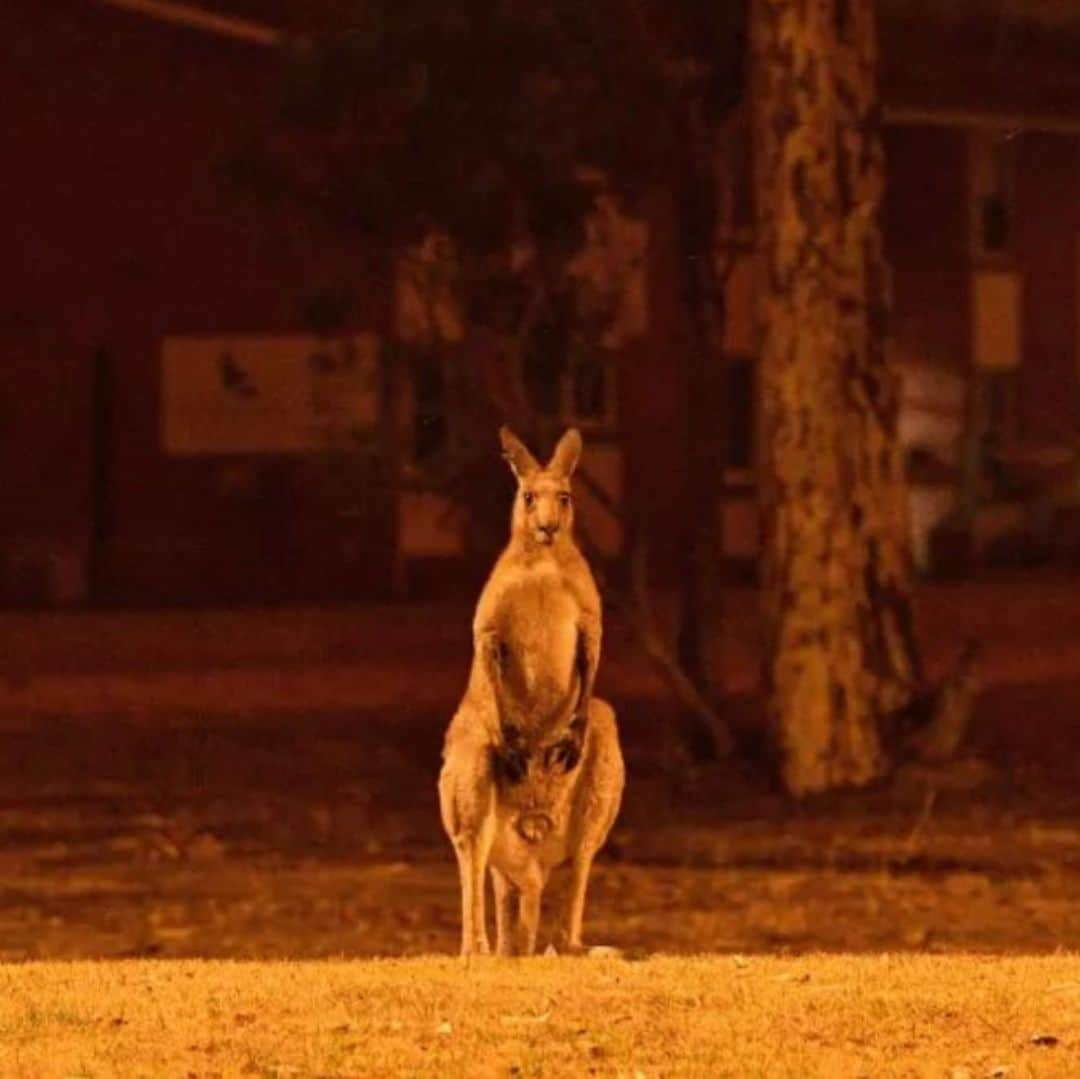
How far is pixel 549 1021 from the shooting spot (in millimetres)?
8914

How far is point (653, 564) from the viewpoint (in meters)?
35.7

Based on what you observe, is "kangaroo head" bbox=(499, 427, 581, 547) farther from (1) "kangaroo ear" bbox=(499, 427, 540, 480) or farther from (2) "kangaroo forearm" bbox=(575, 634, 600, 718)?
(2) "kangaroo forearm" bbox=(575, 634, 600, 718)

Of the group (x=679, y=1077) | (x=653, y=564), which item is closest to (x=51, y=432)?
(x=653, y=564)

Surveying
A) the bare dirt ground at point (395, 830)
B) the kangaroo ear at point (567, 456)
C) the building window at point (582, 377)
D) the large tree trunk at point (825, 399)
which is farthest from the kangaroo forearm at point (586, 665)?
the building window at point (582, 377)

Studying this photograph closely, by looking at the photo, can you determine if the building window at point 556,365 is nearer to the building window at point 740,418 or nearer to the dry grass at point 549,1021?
the dry grass at point 549,1021

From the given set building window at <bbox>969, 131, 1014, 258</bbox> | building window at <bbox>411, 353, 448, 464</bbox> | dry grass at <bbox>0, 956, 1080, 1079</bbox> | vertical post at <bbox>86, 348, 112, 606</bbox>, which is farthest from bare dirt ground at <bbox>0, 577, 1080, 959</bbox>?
building window at <bbox>969, 131, 1014, 258</bbox>

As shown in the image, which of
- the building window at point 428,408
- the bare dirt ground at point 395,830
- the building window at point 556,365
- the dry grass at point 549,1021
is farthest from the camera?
the building window at point 428,408

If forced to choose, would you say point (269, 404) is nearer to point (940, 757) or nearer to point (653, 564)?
point (653, 564)

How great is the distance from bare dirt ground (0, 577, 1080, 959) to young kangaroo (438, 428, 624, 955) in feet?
11.7

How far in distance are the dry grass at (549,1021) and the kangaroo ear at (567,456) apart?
5.63 ft

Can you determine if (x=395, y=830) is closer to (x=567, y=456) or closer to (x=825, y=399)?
(x=825, y=399)

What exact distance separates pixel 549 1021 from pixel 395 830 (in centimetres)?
918

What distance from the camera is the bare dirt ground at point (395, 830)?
14883 millimetres

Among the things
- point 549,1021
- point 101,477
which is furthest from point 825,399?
point 101,477
